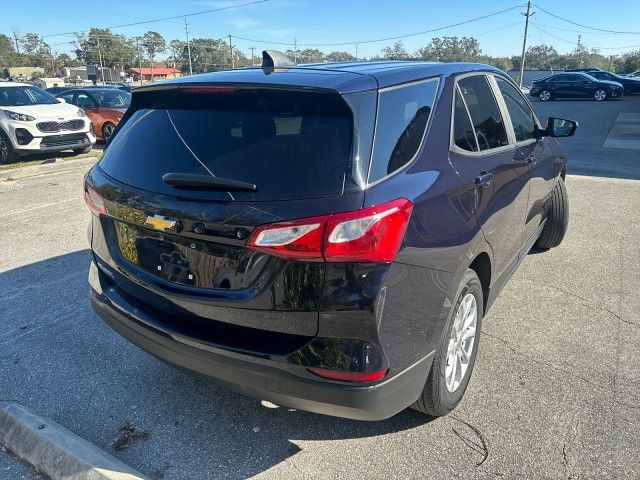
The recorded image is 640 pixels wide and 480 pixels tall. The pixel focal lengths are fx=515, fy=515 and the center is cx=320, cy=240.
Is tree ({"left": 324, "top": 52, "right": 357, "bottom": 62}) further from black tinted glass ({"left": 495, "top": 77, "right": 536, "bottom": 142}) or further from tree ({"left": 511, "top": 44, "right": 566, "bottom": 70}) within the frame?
tree ({"left": 511, "top": 44, "right": 566, "bottom": 70})

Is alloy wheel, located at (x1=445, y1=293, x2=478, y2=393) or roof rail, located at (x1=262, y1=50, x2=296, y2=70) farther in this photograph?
roof rail, located at (x1=262, y1=50, x2=296, y2=70)

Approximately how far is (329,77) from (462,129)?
0.87 metres

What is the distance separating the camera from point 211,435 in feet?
8.63

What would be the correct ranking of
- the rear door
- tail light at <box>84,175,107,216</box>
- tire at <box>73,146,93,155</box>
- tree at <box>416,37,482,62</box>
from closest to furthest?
tail light at <box>84,175,107,216</box>, the rear door, tire at <box>73,146,93,155</box>, tree at <box>416,37,482,62</box>

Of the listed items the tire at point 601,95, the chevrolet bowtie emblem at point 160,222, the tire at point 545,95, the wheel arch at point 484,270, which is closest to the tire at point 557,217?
the wheel arch at point 484,270

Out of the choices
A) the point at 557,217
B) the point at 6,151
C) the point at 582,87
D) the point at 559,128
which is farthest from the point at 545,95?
the point at 559,128

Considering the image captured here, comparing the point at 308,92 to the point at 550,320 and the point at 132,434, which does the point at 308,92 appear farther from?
the point at 550,320

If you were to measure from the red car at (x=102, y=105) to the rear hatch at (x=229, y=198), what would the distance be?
39.5 ft

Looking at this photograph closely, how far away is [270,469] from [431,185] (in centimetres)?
151

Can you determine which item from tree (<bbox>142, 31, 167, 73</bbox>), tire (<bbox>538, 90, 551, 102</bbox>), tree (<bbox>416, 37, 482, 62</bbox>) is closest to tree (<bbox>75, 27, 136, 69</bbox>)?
tree (<bbox>142, 31, 167, 73</bbox>)

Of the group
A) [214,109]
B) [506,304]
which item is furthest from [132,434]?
[506,304]

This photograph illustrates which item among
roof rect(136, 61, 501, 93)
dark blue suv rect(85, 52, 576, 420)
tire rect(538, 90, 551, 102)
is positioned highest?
roof rect(136, 61, 501, 93)

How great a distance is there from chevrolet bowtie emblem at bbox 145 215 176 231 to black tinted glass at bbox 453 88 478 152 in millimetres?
1465

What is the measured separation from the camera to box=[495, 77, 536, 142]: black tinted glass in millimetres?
3689
